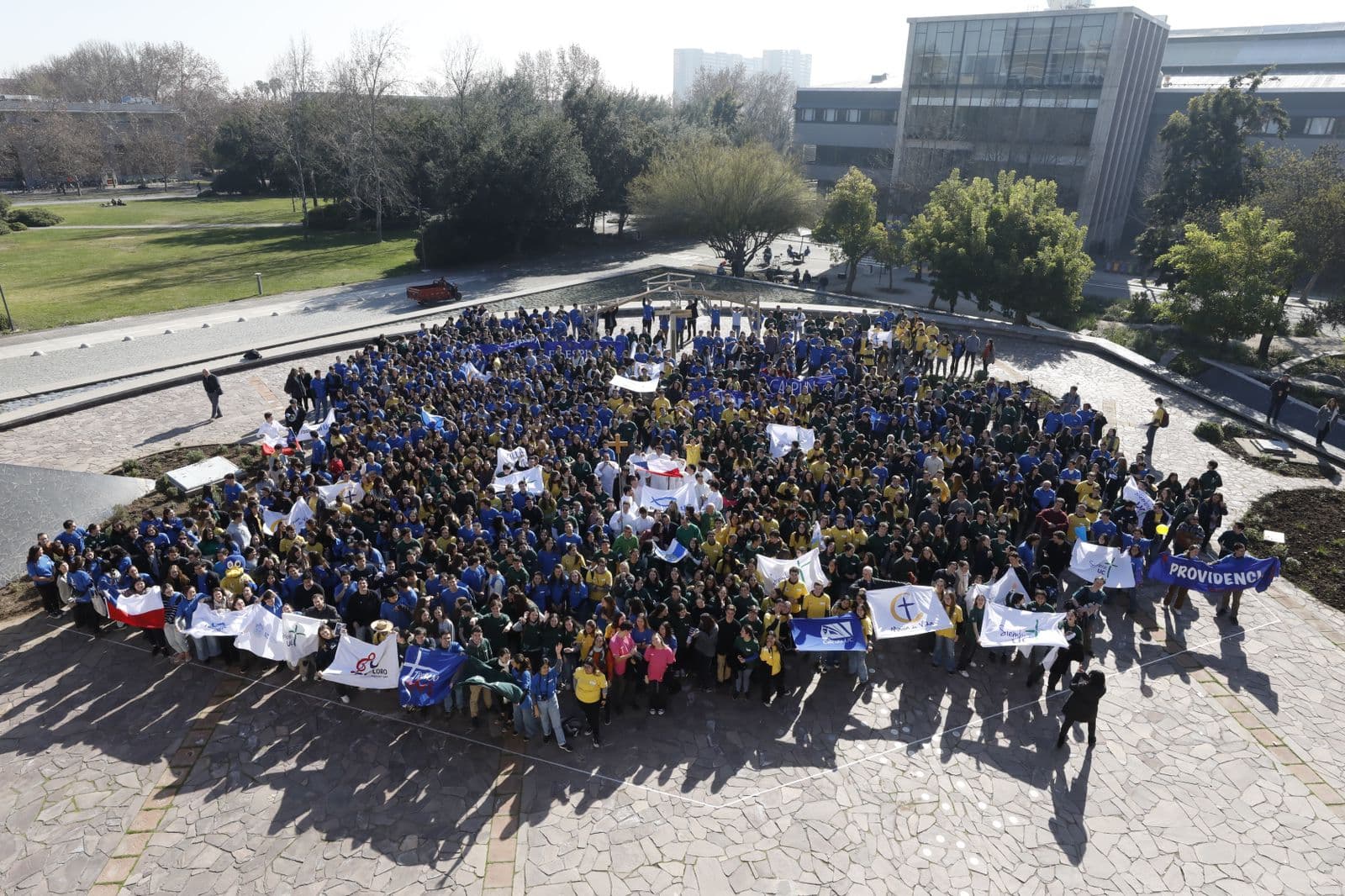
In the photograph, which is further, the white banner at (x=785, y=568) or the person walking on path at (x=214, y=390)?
the person walking on path at (x=214, y=390)

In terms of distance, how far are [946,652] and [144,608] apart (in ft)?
37.1

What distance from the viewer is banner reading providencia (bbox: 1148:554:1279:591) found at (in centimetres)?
1241

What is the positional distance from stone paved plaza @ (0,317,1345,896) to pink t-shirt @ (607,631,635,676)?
3.06 feet

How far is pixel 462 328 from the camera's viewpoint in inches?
1005

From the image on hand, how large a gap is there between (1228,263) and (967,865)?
26.7 metres

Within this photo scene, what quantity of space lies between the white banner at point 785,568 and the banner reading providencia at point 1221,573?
A: 18.5 feet

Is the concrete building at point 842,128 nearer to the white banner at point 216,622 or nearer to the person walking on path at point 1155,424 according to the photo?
the person walking on path at point 1155,424

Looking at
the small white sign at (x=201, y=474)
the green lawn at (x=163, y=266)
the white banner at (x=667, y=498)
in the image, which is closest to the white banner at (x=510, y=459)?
the white banner at (x=667, y=498)

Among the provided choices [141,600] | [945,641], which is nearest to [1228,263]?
[945,641]

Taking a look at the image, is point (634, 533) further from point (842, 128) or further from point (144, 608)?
point (842, 128)

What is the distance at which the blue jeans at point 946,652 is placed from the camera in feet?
36.9

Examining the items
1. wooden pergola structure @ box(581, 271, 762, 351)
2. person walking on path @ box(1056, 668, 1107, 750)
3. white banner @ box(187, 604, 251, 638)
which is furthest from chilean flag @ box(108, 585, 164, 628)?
wooden pergola structure @ box(581, 271, 762, 351)

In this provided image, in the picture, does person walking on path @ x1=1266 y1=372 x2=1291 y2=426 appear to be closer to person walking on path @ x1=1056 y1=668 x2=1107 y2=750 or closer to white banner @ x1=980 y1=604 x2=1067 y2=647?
white banner @ x1=980 y1=604 x2=1067 y2=647

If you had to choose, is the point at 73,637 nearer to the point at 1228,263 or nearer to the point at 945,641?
the point at 945,641
